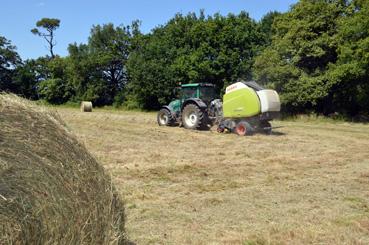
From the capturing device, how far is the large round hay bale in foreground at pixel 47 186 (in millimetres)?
3301

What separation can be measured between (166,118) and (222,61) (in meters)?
12.8

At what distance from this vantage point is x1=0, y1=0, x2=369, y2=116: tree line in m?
22.5

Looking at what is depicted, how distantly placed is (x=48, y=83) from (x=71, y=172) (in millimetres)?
36616

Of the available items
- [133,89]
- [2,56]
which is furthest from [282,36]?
[2,56]

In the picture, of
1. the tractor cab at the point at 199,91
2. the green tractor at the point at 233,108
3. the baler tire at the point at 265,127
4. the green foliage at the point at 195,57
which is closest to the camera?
the green tractor at the point at 233,108

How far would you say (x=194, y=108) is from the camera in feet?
51.4

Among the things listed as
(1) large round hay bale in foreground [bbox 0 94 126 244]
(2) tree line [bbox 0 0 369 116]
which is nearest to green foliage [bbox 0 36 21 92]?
(2) tree line [bbox 0 0 369 116]

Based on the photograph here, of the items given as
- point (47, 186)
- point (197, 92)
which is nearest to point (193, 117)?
point (197, 92)

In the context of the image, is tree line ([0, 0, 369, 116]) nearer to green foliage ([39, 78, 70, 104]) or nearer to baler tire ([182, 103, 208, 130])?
green foliage ([39, 78, 70, 104])

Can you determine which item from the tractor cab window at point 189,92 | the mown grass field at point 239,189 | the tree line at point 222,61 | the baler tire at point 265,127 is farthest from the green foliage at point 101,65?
the mown grass field at point 239,189

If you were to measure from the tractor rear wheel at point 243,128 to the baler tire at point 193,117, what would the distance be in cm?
141

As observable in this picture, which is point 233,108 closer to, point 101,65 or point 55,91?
point 101,65

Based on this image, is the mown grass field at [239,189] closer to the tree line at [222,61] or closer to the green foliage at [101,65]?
the tree line at [222,61]

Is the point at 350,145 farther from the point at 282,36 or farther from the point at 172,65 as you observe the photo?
the point at 172,65
